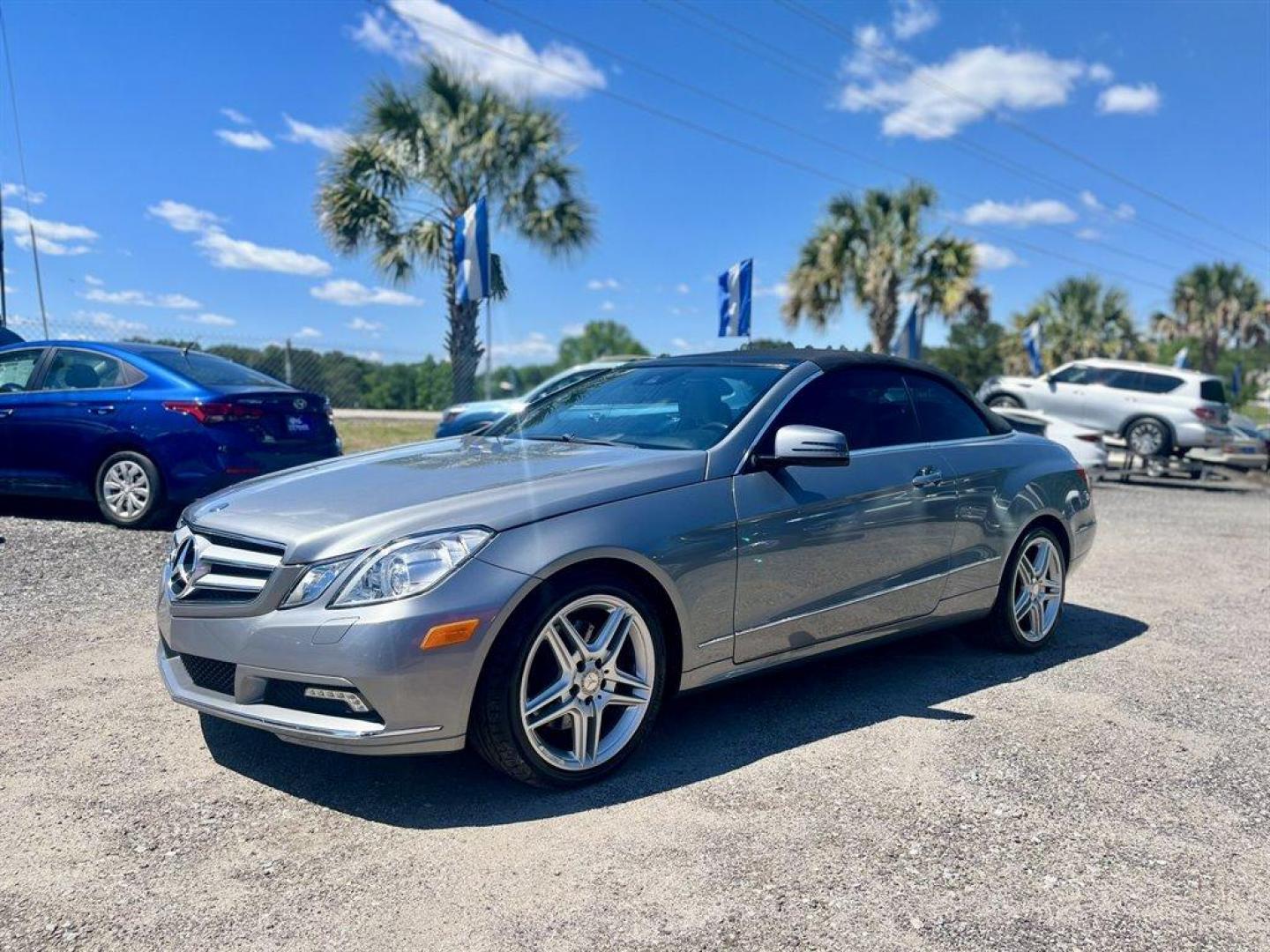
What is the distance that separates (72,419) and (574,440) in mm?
5320

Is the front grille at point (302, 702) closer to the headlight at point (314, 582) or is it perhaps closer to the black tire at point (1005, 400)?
the headlight at point (314, 582)

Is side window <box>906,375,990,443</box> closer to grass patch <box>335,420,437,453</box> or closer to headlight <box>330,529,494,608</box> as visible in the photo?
headlight <box>330,529,494,608</box>

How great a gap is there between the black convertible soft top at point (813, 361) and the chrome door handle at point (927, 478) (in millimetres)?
561

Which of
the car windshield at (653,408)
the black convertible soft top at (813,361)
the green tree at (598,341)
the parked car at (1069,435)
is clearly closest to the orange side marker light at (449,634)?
the car windshield at (653,408)

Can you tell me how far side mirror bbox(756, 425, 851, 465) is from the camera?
3.71 meters

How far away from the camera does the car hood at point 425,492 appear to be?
10.1 feet

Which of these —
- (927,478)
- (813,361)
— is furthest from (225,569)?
(927,478)

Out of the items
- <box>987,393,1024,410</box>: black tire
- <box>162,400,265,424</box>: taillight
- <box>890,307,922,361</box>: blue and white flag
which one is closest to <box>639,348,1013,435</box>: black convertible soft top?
<box>162,400,265,424</box>: taillight

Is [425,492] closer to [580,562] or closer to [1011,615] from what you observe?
[580,562]

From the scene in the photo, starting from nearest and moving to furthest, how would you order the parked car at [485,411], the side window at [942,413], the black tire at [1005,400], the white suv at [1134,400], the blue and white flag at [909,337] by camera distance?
1. the side window at [942,413]
2. the parked car at [485,411]
3. the white suv at [1134,400]
4. the black tire at [1005,400]
5. the blue and white flag at [909,337]

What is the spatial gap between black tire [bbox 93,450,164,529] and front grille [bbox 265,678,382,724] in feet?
16.3

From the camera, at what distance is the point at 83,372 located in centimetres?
775

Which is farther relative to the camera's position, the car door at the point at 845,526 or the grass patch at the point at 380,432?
the grass patch at the point at 380,432

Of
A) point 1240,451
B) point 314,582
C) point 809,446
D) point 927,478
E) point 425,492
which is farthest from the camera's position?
point 1240,451
